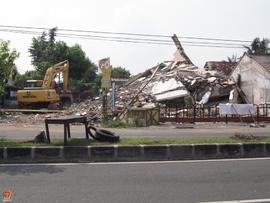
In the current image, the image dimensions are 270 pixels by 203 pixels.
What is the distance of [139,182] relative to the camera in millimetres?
9062

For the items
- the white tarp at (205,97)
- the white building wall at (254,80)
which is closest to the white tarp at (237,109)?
the white tarp at (205,97)

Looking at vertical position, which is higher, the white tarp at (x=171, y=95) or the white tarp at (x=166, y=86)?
the white tarp at (x=166, y=86)

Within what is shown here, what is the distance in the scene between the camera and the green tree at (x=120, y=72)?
85.9 m

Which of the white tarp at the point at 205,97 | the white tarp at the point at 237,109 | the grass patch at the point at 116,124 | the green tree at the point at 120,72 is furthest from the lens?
the green tree at the point at 120,72

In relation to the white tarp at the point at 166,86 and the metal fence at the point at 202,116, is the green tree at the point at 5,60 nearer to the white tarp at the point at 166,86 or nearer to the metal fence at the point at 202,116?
the metal fence at the point at 202,116

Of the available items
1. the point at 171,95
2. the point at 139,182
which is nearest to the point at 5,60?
the point at 139,182

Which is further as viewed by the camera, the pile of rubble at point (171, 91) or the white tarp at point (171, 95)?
the white tarp at point (171, 95)

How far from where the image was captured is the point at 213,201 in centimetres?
A: 756

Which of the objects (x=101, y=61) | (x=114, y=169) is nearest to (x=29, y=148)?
(x=114, y=169)

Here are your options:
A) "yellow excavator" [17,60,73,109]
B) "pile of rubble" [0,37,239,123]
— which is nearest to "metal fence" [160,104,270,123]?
"pile of rubble" [0,37,239,123]

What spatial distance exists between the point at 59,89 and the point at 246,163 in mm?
31641

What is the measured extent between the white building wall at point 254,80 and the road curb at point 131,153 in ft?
84.4

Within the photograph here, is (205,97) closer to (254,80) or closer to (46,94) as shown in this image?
(254,80)

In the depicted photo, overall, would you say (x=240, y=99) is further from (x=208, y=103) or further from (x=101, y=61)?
(x=101, y=61)
